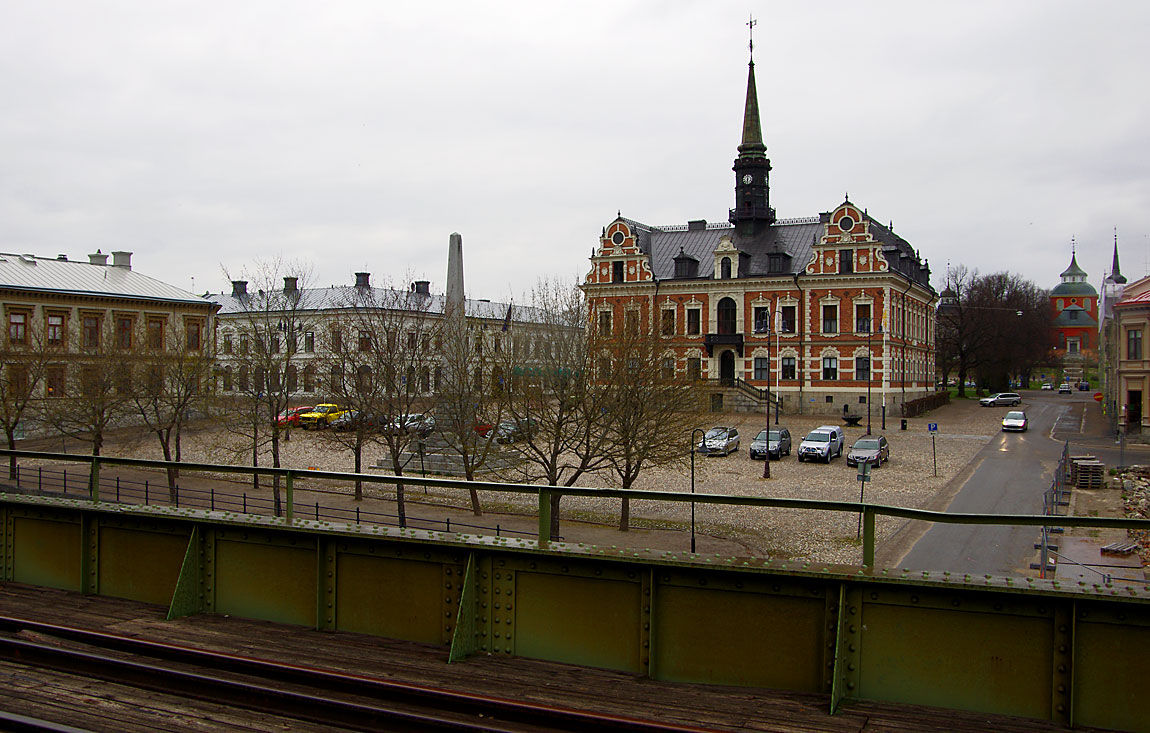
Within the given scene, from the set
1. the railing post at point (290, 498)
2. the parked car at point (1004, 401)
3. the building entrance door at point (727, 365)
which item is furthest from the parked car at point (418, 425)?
the parked car at point (1004, 401)

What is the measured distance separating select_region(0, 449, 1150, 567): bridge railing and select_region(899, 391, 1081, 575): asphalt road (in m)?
0.22

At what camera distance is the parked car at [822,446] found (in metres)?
38.8

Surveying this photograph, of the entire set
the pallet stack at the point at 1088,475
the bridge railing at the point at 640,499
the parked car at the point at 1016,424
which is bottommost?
the pallet stack at the point at 1088,475

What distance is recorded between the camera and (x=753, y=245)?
2601 inches

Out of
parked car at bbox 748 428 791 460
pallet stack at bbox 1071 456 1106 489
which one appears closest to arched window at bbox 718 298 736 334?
parked car at bbox 748 428 791 460

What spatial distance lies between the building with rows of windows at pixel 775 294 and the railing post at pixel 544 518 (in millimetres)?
48492

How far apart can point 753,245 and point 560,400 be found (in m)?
45.9

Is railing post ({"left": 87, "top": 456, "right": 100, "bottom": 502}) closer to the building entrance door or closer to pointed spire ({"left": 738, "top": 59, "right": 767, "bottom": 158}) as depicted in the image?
the building entrance door

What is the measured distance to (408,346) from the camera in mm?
30531

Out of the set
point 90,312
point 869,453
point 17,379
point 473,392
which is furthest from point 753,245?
point 17,379

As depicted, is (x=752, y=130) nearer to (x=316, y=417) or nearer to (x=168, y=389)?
(x=316, y=417)

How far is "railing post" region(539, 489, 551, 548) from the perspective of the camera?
7121 mm

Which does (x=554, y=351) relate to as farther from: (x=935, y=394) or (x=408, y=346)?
(x=935, y=394)

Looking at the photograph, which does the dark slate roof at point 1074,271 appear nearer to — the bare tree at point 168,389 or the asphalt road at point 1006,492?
the asphalt road at point 1006,492
